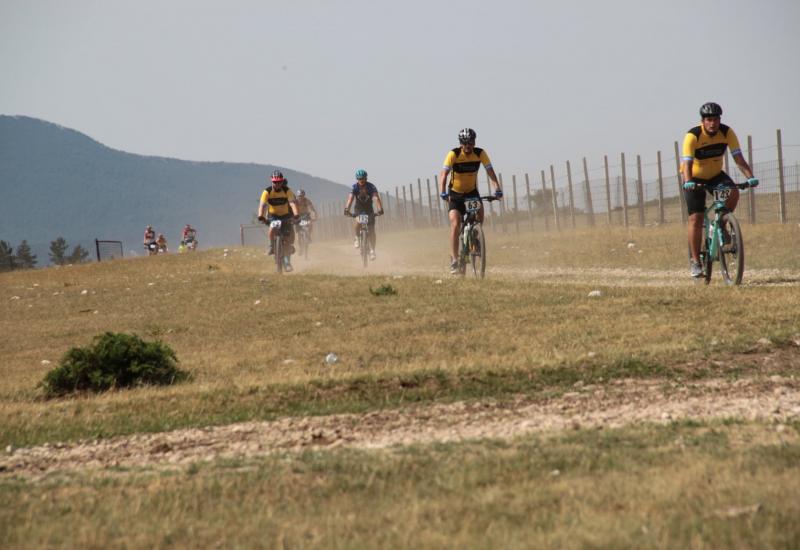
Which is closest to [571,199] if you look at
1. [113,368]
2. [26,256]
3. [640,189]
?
[640,189]

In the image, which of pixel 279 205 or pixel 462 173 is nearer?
pixel 462 173

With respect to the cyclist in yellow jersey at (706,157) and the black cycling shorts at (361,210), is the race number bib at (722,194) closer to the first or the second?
the cyclist in yellow jersey at (706,157)

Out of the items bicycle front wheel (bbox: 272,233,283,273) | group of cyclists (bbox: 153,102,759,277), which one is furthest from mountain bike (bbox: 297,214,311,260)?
bicycle front wheel (bbox: 272,233,283,273)

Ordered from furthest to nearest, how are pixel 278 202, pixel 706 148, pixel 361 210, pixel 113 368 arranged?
pixel 361 210
pixel 278 202
pixel 706 148
pixel 113 368

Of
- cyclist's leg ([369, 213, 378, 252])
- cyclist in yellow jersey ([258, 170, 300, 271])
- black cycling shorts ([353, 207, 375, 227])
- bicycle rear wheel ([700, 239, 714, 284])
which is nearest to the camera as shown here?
bicycle rear wheel ([700, 239, 714, 284])

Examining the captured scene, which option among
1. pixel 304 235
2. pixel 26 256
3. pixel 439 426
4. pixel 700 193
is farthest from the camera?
pixel 26 256

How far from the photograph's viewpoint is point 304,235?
34469 mm

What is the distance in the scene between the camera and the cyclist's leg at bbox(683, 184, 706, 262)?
13711 mm

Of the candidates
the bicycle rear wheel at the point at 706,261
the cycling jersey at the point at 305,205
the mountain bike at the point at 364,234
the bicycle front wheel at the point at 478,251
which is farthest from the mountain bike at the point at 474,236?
the cycling jersey at the point at 305,205

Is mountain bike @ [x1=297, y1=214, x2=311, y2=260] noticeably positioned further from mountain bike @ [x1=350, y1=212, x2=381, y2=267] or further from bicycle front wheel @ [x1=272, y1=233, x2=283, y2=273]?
bicycle front wheel @ [x1=272, y1=233, x2=283, y2=273]

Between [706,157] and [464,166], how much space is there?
4546 mm

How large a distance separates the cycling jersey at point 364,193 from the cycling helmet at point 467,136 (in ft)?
25.2

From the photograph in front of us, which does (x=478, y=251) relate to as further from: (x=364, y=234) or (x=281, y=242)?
(x=364, y=234)

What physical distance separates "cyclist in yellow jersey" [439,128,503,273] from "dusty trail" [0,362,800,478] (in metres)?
9.10
